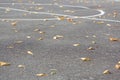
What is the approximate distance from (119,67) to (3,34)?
14.2ft

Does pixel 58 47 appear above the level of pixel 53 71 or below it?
below

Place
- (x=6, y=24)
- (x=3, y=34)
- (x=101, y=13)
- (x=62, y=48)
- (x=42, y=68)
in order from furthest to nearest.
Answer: (x=101, y=13), (x=6, y=24), (x=3, y=34), (x=62, y=48), (x=42, y=68)

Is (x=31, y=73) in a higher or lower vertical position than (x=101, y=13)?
higher

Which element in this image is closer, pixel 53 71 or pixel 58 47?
pixel 53 71

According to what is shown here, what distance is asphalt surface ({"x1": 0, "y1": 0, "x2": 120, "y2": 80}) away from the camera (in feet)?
22.6

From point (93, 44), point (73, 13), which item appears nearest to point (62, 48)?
point (93, 44)

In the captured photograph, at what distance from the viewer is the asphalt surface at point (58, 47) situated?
6.90m

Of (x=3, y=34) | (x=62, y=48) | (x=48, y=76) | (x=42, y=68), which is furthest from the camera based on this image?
(x=3, y=34)

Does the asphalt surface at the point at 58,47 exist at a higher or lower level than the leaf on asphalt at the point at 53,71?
lower

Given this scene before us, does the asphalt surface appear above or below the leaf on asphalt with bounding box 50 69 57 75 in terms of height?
below

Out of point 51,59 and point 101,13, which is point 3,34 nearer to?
point 51,59

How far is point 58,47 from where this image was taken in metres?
9.00

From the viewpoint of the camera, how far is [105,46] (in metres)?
9.16

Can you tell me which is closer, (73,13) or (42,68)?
(42,68)
